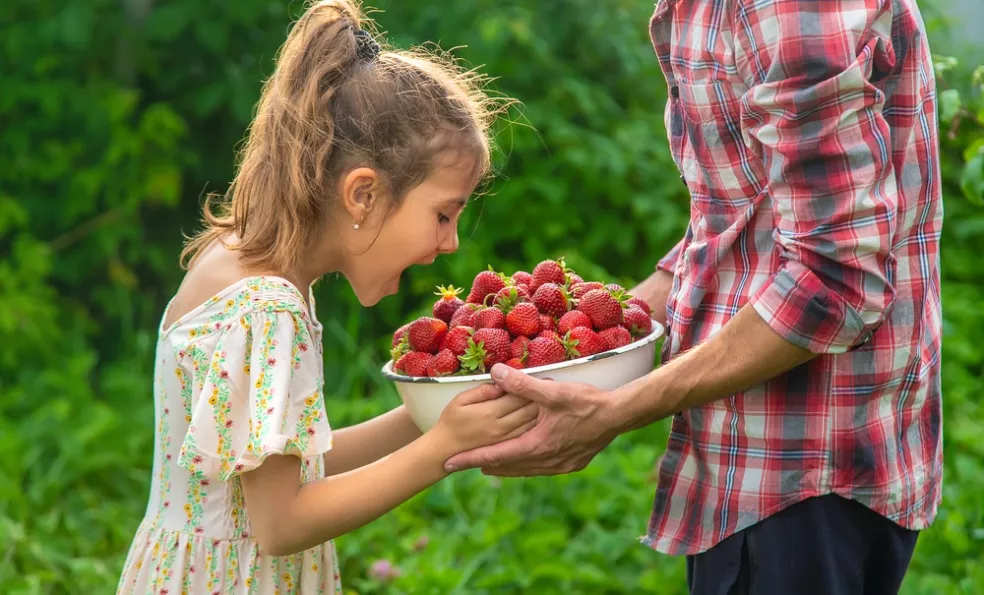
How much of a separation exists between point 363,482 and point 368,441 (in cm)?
40

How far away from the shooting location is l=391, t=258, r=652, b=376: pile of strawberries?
1.75 m

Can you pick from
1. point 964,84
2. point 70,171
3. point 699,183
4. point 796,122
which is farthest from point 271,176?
point 964,84

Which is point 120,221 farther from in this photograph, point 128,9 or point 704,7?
point 704,7

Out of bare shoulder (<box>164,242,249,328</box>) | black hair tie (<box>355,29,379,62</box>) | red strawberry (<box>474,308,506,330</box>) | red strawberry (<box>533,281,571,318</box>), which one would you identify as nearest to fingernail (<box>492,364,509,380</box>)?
red strawberry (<box>474,308,506,330</box>)

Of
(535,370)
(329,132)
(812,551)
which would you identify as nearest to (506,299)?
(535,370)

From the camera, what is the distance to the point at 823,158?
1.52 m

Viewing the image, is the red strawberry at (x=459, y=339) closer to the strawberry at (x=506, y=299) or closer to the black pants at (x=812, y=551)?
the strawberry at (x=506, y=299)

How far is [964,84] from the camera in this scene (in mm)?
4902

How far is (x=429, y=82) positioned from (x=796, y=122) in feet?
2.13

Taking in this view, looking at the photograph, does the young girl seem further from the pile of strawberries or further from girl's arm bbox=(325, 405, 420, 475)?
girl's arm bbox=(325, 405, 420, 475)

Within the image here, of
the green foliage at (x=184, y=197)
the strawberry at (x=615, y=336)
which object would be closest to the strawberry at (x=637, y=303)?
the strawberry at (x=615, y=336)

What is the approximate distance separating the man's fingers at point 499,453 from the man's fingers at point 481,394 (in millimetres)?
89

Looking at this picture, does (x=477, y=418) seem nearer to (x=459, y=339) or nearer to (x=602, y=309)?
(x=459, y=339)

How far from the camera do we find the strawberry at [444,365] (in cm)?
176
